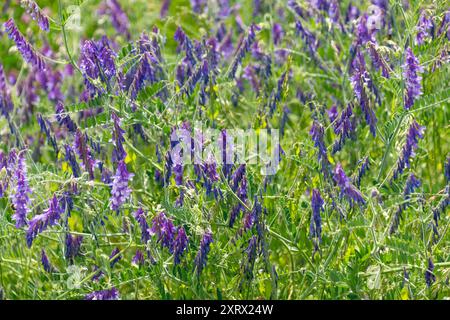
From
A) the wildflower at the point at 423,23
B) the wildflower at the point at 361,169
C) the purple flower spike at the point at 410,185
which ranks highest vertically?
the wildflower at the point at 423,23

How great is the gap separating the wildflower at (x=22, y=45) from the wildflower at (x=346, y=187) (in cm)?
106

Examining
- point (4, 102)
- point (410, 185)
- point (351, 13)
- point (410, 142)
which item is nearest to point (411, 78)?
point (410, 142)

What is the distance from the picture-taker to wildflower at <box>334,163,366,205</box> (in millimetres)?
2797

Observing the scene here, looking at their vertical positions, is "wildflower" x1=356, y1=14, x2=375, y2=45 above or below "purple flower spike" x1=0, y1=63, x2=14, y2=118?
above

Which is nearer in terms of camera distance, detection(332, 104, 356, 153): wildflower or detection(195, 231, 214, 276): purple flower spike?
detection(195, 231, 214, 276): purple flower spike

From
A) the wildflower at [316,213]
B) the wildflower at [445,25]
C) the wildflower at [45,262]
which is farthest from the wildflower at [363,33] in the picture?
the wildflower at [45,262]

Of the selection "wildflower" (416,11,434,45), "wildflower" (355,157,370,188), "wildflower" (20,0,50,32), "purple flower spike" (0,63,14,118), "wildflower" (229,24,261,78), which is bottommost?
"wildflower" (355,157,370,188)

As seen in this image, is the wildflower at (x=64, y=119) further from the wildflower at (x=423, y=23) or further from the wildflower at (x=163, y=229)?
the wildflower at (x=423, y=23)

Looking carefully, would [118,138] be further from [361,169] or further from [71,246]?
[361,169]

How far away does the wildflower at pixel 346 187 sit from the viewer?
2797 mm

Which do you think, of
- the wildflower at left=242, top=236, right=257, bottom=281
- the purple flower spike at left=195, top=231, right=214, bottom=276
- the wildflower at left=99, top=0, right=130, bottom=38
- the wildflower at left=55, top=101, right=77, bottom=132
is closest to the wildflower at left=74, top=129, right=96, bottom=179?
the wildflower at left=55, top=101, right=77, bottom=132

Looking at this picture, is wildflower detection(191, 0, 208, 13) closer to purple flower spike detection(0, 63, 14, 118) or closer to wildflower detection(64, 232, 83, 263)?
purple flower spike detection(0, 63, 14, 118)

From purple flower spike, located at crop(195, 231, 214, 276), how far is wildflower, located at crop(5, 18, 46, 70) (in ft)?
2.66

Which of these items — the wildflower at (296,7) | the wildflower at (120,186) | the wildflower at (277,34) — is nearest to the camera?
the wildflower at (120,186)
